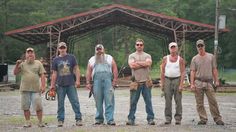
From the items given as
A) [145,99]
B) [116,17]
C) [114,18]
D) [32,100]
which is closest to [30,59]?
[32,100]

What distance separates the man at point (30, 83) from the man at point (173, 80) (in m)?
2.72

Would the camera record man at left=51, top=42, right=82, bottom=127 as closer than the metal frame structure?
Yes

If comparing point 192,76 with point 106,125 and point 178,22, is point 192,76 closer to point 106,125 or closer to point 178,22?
point 106,125

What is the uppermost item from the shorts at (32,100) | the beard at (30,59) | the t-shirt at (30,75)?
the beard at (30,59)

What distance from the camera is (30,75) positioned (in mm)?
12727

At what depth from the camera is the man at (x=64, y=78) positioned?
1275 cm

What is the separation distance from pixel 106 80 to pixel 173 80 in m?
1.49

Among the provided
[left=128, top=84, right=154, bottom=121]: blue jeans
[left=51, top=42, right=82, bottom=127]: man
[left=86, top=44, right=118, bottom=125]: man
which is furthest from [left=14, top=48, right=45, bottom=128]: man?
[left=128, top=84, right=154, bottom=121]: blue jeans

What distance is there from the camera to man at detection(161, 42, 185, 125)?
13.0m

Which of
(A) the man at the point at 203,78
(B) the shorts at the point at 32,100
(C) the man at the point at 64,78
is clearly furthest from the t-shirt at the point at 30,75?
(A) the man at the point at 203,78

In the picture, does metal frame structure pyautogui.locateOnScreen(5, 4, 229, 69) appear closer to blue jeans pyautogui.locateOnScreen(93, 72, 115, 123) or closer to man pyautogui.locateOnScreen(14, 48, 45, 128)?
blue jeans pyautogui.locateOnScreen(93, 72, 115, 123)

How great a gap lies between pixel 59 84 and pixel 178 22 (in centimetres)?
2709

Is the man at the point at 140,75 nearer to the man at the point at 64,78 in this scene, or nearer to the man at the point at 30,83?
the man at the point at 64,78

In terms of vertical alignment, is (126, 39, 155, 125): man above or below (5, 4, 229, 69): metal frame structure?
below
